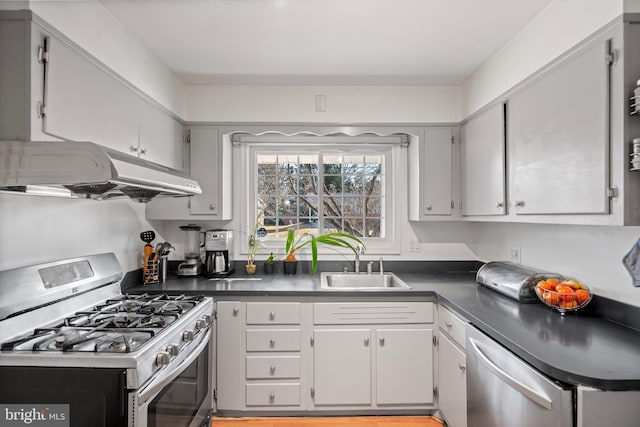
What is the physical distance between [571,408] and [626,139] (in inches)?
37.4

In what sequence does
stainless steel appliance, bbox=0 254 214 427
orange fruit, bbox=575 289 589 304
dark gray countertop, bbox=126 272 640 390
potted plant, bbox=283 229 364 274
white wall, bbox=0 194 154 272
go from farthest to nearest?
potted plant, bbox=283 229 364 274 → orange fruit, bbox=575 289 589 304 → white wall, bbox=0 194 154 272 → stainless steel appliance, bbox=0 254 214 427 → dark gray countertop, bbox=126 272 640 390

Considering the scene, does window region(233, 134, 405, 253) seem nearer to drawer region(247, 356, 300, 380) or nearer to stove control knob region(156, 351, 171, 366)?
drawer region(247, 356, 300, 380)

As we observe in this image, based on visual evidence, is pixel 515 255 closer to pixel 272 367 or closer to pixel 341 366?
pixel 341 366

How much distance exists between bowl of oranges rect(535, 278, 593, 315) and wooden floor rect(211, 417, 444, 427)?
111 cm

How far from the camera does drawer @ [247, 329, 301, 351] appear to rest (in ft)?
7.33

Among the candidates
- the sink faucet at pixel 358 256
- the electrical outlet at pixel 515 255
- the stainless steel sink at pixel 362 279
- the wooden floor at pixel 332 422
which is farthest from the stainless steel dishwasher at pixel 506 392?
the sink faucet at pixel 358 256

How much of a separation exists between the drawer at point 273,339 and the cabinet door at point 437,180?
137 centimetres

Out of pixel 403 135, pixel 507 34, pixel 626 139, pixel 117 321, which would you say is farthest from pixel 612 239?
pixel 117 321

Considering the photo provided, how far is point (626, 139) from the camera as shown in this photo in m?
1.24

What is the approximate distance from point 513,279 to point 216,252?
6.57ft

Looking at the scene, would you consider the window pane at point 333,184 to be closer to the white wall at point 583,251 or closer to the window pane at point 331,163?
the window pane at point 331,163

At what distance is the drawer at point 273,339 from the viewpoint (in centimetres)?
223

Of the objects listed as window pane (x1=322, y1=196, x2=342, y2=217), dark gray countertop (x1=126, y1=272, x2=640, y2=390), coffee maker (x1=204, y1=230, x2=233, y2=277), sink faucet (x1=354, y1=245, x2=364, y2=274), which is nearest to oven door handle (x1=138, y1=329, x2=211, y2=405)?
dark gray countertop (x1=126, y1=272, x2=640, y2=390)

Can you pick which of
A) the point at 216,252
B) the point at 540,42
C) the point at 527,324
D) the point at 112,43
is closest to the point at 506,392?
the point at 527,324
